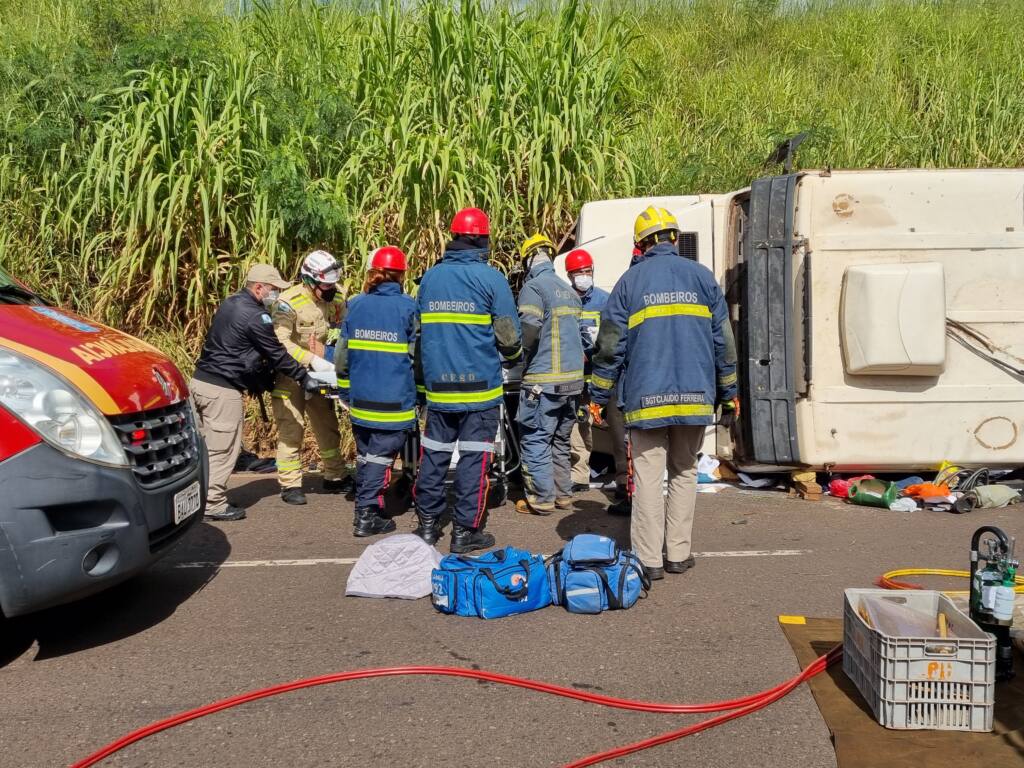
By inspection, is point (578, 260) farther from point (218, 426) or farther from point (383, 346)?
point (218, 426)

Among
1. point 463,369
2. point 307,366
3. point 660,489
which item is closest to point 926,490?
point 660,489

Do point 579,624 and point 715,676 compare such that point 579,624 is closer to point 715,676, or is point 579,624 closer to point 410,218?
point 715,676

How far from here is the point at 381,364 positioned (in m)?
6.44

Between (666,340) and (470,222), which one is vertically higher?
(470,222)

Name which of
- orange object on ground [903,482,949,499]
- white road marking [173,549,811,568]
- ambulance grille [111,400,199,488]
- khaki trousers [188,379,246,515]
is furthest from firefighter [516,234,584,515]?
ambulance grille [111,400,199,488]

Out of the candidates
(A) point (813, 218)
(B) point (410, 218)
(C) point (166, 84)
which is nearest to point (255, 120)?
(C) point (166, 84)

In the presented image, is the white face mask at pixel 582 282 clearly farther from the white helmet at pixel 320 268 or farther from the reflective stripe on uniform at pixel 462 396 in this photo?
the reflective stripe on uniform at pixel 462 396

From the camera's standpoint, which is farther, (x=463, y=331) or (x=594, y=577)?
(x=463, y=331)

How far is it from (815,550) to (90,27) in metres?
9.90

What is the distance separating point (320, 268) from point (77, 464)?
364cm

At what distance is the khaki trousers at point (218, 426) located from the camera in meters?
7.05

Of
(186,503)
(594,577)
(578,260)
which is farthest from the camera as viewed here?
(578,260)

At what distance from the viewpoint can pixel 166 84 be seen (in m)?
9.77

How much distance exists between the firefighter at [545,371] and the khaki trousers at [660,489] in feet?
5.64
